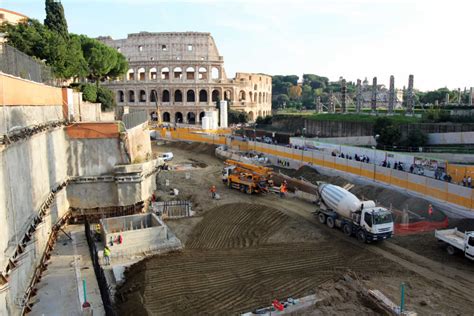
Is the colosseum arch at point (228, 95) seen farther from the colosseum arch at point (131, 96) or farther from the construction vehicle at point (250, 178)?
the construction vehicle at point (250, 178)

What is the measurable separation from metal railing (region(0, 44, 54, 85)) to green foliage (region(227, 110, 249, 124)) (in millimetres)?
57515

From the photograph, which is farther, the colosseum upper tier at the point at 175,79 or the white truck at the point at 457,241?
the colosseum upper tier at the point at 175,79

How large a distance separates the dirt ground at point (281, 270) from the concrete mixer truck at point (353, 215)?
0.57 metres

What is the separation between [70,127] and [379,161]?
22566 millimetres

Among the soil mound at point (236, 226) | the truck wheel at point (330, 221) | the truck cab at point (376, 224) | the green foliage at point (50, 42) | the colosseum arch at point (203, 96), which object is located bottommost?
the soil mound at point (236, 226)

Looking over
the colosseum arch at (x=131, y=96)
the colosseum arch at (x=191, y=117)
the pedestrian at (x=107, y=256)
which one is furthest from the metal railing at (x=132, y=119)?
the colosseum arch at (x=131, y=96)

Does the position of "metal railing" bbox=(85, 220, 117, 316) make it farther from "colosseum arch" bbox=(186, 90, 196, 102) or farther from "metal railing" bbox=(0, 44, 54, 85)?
"colosseum arch" bbox=(186, 90, 196, 102)

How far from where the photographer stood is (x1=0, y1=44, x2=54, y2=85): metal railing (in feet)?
54.9

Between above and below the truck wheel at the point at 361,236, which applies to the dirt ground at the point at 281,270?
below

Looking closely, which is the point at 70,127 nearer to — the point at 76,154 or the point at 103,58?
the point at 76,154

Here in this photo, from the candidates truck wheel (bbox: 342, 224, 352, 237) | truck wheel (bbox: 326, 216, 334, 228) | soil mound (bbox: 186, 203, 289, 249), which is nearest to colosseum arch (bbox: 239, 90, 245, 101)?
soil mound (bbox: 186, 203, 289, 249)

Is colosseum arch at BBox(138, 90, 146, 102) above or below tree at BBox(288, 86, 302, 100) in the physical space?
below

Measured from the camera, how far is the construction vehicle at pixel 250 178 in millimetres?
30656

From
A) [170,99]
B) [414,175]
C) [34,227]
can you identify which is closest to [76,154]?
[34,227]
